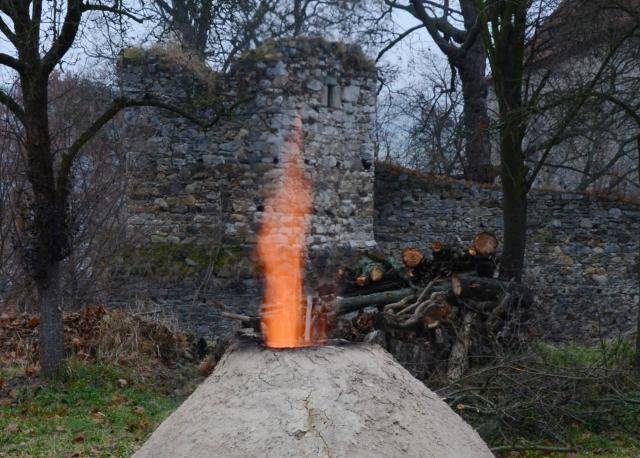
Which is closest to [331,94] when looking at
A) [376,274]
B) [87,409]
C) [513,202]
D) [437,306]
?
[513,202]

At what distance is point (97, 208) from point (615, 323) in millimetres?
9657

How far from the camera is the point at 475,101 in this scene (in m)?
16.2

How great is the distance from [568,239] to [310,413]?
12836 mm

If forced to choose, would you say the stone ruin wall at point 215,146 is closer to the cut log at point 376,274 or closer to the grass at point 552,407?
the cut log at point 376,274

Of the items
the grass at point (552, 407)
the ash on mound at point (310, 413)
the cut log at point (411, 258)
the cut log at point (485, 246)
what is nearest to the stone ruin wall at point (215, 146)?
the cut log at point (411, 258)

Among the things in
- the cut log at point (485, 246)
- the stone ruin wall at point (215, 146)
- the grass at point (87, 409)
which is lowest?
the grass at point (87, 409)

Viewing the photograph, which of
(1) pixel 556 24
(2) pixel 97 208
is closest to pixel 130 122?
(2) pixel 97 208

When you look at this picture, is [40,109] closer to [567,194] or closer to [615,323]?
[567,194]

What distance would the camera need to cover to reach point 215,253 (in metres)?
11.7

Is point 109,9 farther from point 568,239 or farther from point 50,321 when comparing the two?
point 568,239

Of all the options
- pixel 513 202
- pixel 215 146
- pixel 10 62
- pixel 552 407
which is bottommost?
pixel 552 407

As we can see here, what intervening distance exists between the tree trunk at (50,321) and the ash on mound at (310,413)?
502 cm

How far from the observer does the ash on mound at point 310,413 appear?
278 cm

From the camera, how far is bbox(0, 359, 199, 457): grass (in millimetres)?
6043
